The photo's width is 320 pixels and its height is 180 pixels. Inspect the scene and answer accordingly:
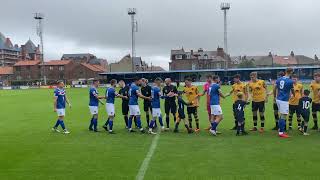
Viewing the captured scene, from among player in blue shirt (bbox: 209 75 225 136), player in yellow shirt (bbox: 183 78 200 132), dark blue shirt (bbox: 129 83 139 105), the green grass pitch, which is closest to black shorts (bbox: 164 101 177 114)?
player in yellow shirt (bbox: 183 78 200 132)

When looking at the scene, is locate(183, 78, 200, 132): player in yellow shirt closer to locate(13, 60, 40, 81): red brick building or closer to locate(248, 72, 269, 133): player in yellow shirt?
locate(248, 72, 269, 133): player in yellow shirt

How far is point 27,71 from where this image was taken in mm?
145000

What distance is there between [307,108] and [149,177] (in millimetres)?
7502

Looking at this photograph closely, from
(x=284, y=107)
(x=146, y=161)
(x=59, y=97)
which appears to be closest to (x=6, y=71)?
(x=59, y=97)

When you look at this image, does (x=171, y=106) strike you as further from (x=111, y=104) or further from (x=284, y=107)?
(x=284, y=107)

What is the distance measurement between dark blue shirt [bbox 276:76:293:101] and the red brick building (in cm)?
13852

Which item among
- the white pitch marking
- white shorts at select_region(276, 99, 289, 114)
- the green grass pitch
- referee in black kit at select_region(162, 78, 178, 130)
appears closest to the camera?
the white pitch marking

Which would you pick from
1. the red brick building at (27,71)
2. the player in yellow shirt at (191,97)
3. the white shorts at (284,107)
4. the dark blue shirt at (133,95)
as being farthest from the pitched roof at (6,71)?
the white shorts at (284,107)

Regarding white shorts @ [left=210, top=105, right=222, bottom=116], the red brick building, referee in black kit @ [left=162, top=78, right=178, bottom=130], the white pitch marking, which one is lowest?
the white pitch marking

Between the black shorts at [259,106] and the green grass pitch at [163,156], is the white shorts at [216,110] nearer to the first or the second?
the green grass pitch at [163,156]

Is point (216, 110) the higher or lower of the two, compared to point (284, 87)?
lower

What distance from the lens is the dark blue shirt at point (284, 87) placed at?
13320 mm

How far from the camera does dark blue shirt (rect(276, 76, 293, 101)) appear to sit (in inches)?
524

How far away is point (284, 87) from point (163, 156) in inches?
→ 206
